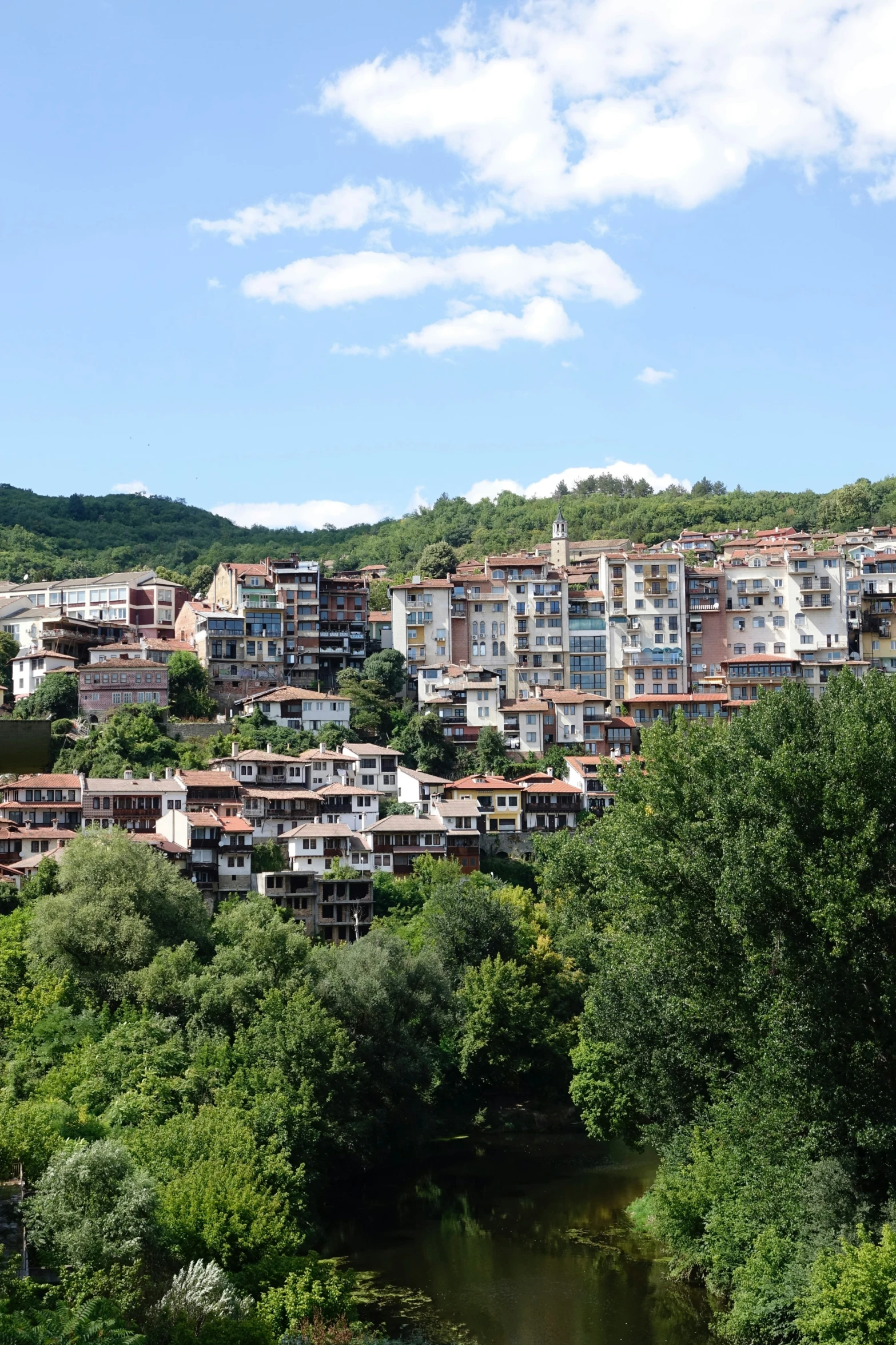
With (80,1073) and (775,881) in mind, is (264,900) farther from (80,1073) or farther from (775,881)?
(775,881)

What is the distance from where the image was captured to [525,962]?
158 feet

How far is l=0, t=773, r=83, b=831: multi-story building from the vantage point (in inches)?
2265

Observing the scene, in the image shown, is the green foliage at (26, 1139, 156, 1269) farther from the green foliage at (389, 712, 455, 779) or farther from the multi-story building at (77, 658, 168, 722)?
the multi-story building at (77, 658, 168, 722)

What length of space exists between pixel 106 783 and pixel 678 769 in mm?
34432

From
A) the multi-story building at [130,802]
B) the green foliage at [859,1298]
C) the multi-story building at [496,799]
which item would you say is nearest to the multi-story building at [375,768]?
the multi-story building at [496,799]

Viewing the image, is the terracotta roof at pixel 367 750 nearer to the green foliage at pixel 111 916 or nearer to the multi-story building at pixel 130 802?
the multi-story building at pixel 130 802

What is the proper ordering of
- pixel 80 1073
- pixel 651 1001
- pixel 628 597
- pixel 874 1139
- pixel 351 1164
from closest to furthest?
pixel 874 1139
pixel 651 1001
pixel 80 1073
pixel 351 1164
pixel 628 597

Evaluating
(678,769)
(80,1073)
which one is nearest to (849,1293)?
(678,769)

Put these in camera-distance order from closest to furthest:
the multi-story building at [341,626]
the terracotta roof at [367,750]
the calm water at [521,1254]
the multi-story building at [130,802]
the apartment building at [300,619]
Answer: the calm water at [521,1254] < the multi-story building at [130,802] < the terracotta roof at [367,750] < the apartment building at [300,619] < the multi-story building at [341,626]

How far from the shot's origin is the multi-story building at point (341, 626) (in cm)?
8169

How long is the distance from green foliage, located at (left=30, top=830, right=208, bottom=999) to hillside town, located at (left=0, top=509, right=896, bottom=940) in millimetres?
12276

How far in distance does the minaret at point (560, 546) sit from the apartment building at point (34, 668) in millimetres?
36091

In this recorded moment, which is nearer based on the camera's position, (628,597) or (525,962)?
(525,962)

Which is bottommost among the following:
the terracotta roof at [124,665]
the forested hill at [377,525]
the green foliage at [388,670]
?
the green foliage at [388,670]
